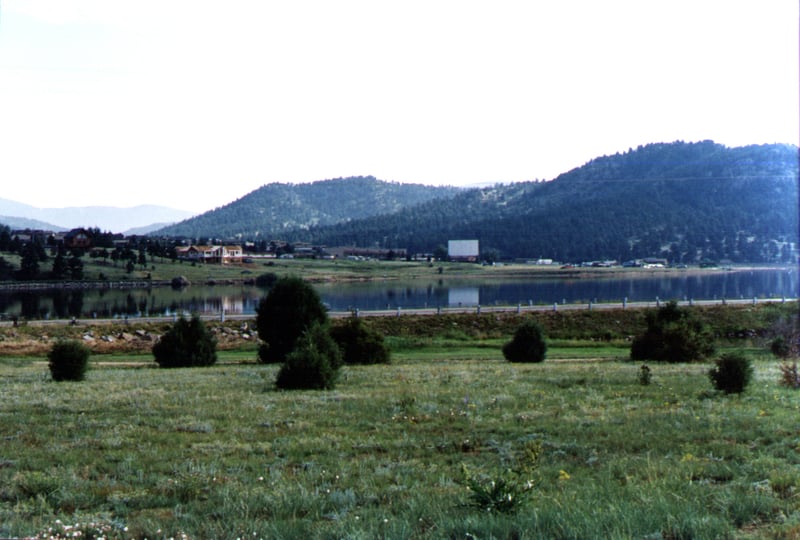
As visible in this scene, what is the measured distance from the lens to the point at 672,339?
27344 millimetres

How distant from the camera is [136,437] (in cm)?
995

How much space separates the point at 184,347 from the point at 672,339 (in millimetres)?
17754

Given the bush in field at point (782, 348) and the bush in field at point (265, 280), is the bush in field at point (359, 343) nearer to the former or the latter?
the bush in field at point (782, 348)

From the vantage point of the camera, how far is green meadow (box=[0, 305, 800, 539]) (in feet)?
18.2

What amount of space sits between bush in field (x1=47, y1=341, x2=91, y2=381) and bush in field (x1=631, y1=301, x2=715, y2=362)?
18.8m

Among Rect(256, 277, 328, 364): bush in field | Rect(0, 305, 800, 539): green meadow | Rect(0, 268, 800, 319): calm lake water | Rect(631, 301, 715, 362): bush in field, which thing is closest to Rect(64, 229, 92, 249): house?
Rect(0, 268, 800, 319): calm lake water

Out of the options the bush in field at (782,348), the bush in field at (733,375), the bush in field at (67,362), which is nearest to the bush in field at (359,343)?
the bush in field at (67,362)

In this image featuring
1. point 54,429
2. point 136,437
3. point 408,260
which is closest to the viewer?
point 136,437

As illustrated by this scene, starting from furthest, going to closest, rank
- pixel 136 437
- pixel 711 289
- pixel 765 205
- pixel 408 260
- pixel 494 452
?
pixel 408 260 < pixel 765 205 < pixel 711 289 < pixel 136 437 < pixel 494 452

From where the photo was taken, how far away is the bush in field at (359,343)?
2803 centimetres

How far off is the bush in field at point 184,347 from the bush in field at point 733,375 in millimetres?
20419

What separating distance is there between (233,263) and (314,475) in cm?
13797

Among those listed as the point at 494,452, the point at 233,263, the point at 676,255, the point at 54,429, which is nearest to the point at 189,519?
the point at 494,452

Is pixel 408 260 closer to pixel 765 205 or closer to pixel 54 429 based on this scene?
pixel 765 205
